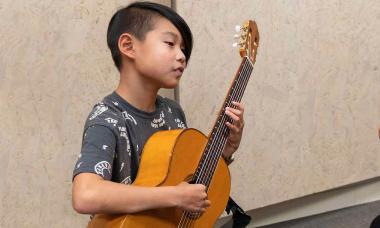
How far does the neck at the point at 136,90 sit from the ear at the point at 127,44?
0.05 m

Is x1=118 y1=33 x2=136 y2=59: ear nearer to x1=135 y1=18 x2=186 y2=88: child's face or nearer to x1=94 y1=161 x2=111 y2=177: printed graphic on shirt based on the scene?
x1=135 y1=18 x2=186 y2=88: child's face

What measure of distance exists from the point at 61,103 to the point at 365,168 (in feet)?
4.31

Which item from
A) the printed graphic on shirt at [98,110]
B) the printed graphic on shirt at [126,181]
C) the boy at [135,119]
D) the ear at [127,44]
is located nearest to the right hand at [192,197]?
the boy at [135,119]

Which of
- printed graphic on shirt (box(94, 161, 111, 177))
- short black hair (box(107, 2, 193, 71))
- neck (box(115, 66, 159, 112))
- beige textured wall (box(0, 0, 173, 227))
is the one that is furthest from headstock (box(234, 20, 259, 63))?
beige textured wall (box(0, 0, 173, 227))

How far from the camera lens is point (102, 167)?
94cm

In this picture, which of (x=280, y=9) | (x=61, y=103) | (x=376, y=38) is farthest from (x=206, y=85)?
(x=376, y=38)

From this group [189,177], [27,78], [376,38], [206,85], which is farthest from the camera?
[376,38]

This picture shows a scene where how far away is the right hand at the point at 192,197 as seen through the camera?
0.94 m

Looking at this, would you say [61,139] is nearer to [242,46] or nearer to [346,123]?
[242,46]

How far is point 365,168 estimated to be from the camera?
205 cm

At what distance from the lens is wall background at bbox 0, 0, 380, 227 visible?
152 centimetres

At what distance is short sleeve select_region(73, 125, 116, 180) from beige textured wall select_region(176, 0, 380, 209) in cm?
88

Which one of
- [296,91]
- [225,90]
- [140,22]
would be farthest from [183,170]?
[296,91]

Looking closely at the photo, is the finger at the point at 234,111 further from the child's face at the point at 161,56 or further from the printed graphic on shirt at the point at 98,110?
the printed graphic on shirt at the point at 98,110
